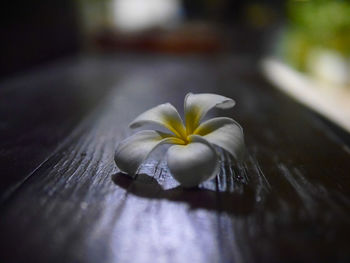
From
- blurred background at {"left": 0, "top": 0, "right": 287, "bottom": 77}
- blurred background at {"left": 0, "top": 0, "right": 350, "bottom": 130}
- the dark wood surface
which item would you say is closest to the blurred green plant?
blurred background at {"left": 0, "top": 0, "right": 350, "bottom": 130}

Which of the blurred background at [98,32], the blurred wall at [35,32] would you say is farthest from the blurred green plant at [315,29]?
the blurred wall at [35,32]

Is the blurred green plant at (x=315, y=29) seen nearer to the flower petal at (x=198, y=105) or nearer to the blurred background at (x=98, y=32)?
the blurred background at (x=98, y=32)

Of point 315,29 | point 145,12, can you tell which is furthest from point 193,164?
point 145,12

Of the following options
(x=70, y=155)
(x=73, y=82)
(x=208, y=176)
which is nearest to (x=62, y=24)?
(x=73, y=82)

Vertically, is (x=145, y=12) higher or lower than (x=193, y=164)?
lower

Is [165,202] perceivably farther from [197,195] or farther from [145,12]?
[145,12]

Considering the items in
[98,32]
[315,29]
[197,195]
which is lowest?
[98,32]
